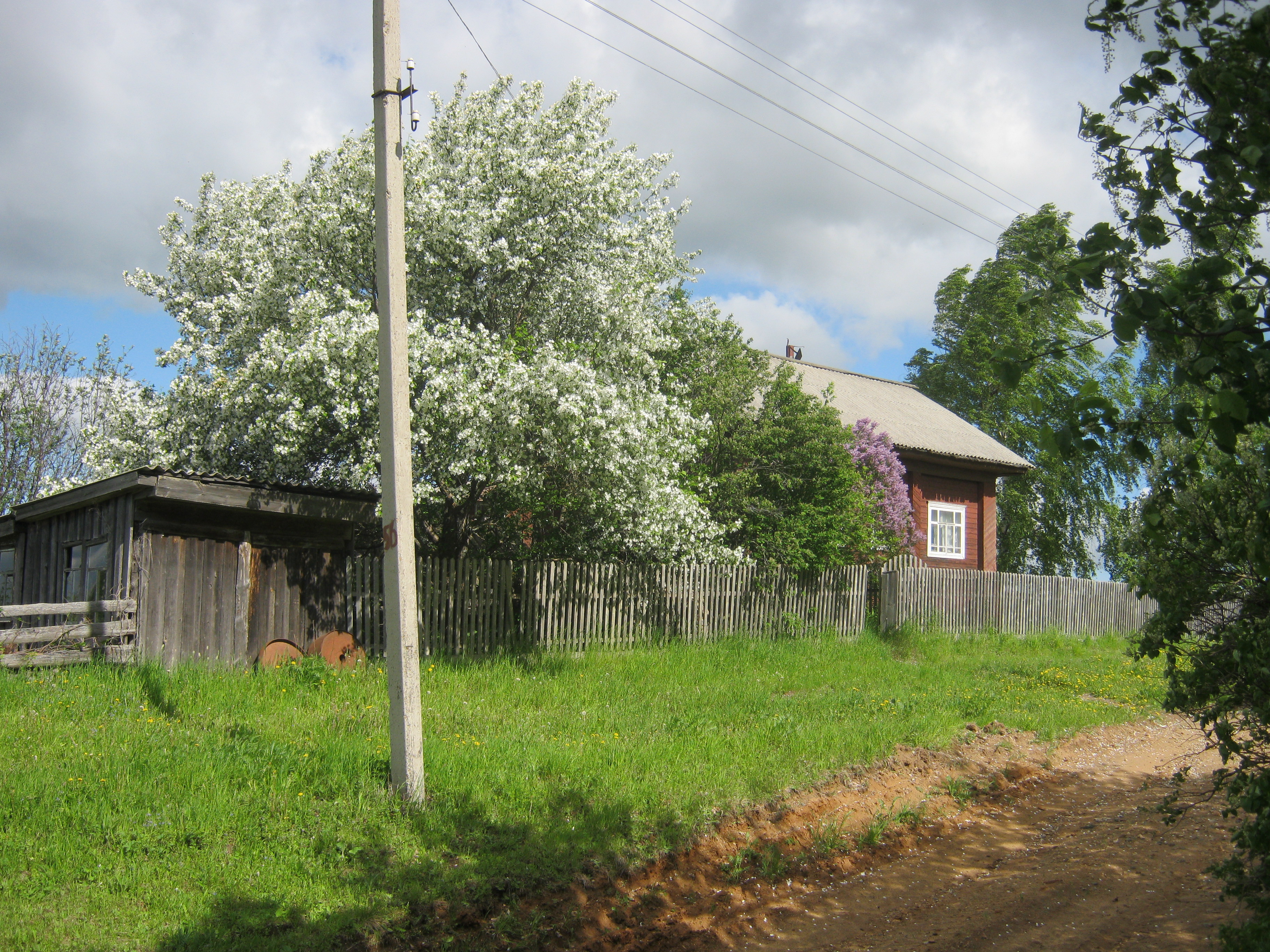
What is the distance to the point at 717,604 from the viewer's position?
15.6 m

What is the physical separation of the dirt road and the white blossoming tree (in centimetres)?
652

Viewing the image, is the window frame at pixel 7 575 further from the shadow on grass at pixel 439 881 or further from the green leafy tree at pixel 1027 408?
the green leafy tree at pixel 1027 408

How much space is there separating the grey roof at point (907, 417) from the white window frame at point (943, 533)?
154 centimetres

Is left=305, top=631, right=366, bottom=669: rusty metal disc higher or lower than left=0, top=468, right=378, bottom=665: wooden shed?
lower

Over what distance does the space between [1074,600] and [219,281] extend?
Result: 69.2ft

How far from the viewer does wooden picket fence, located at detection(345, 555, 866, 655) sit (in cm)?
1210

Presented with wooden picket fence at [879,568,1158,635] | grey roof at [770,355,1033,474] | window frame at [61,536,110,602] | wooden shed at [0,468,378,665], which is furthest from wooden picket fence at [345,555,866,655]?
grey roof at [770,355,1033,474]

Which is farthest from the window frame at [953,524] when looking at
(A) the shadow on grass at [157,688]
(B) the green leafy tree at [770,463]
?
(A) the shadow on grass at [157,688]

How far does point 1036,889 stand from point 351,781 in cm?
512

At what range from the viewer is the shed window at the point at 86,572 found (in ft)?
36.0

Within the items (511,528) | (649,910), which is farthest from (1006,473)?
(649,910)

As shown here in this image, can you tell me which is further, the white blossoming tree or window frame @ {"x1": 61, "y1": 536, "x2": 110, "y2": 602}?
the white blossoming tree

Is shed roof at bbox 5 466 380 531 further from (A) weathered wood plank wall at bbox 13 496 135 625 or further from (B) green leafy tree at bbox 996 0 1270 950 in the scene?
(B) green leafy tree at bbox 996 0 1270 950

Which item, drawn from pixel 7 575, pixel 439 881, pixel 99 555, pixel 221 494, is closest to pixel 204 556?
pixel 221 494
